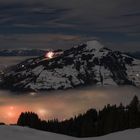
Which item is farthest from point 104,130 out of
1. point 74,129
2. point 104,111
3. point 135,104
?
point 74,129

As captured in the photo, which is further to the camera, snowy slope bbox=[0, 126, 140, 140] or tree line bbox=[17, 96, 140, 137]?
tree line bbox=[17, 96, 140, 137]

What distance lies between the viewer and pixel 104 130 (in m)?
146

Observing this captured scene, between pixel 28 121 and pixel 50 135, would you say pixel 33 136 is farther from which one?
pixel 28 121

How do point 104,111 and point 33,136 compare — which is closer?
point 33,136

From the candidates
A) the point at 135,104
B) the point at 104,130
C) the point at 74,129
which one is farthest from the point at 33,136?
the point at 74,129

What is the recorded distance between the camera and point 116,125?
14125cm

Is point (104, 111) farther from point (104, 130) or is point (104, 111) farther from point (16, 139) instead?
point (16, 139)

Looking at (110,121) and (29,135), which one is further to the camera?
(110,121)

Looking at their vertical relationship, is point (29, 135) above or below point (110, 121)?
below

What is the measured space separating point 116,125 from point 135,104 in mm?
11366

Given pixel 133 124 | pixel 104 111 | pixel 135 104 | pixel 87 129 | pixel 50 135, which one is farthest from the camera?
pixel 104 111

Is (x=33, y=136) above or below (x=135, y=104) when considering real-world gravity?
below

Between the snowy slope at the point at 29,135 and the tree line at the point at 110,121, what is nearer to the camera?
the snowy slope at the point at 29,135

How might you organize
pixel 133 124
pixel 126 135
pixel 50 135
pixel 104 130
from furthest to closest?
pixel 104 130, pixel 133 124, pixel 126 135, pixel 50 135
